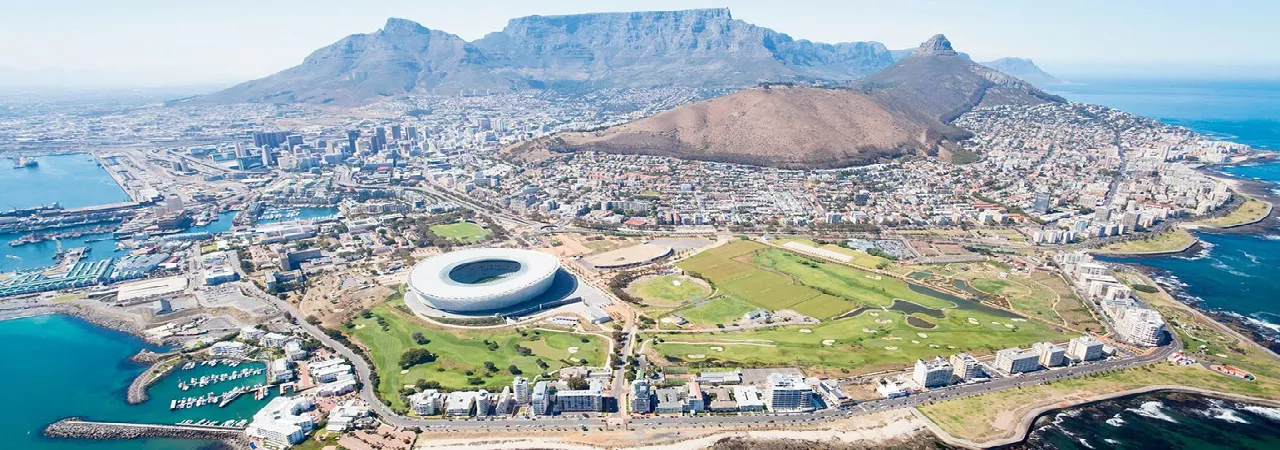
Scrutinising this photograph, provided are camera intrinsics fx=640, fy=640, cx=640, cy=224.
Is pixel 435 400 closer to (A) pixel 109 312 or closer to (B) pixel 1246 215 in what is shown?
(A) pixel 109 312

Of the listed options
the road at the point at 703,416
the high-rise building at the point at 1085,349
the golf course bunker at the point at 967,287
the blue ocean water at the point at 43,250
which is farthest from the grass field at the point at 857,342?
the blue ocean water at the point at 43,250

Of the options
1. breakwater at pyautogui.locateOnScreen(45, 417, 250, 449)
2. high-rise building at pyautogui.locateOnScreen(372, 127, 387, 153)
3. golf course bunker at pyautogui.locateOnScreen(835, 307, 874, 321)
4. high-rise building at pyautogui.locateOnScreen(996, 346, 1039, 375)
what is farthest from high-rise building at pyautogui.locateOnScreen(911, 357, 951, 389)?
high-rise building at pyautogui.locateOnScreen(372, 127, 387, 153)

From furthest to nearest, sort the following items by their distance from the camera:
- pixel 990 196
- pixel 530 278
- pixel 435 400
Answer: pixel 990 196, pixel 530 278, pixel 435 400

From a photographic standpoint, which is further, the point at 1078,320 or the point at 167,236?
the point at 167,236

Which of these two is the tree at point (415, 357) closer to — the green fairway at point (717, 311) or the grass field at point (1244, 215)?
the green fairway at point (717, 311)

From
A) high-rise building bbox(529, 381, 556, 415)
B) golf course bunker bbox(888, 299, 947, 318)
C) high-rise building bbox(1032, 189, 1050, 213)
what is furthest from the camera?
high-rise building bbox(1032, 189, 1050, 213)

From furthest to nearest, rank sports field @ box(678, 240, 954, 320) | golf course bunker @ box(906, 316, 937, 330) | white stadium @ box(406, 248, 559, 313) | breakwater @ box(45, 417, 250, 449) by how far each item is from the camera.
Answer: sports field @ box(678, 240, 954, 320) < white stadium @ box(406, 248, 559, 313) < golf course bunker @ box(906, 316, 937, 330) < breakwater @ box(45, 417, 250, 449)

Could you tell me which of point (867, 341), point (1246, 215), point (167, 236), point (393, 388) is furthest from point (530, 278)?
point (1246, 215)

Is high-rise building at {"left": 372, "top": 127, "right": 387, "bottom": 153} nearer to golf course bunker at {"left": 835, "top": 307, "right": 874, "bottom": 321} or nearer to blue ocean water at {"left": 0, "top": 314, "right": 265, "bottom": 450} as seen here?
blue ocean water at {"left": 0, "top": 314, "right": 265, "bottom": 450}
